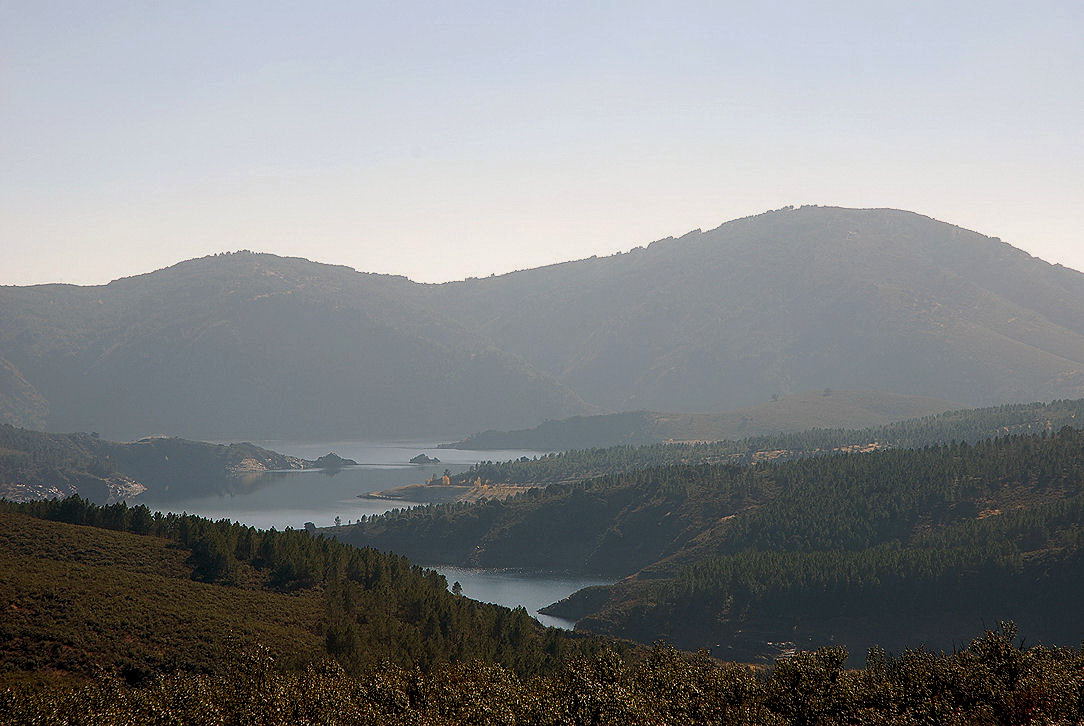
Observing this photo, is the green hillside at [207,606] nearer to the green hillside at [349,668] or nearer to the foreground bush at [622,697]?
the green hillside at [349,668]

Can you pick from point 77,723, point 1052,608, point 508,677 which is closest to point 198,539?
point 508,677

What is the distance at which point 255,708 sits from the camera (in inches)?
3334

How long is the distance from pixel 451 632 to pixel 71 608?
178 feet

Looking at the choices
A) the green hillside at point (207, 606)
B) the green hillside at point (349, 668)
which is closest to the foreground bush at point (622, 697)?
the green hillside at point (349, 668)

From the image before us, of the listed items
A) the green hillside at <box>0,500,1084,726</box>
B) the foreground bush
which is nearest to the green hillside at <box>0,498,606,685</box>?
the green hillside at <box>0,500,1084,726</box>

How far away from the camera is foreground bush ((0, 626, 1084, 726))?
80.3 m

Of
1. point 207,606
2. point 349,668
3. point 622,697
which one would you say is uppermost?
point 622,697

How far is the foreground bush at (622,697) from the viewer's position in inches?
3162

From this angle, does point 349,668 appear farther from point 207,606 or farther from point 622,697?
point 622,697

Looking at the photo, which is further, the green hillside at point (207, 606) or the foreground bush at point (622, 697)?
the green hillside at point (207, 606)

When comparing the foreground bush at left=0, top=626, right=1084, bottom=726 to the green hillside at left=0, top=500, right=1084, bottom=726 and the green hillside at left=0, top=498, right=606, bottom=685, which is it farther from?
the green hillside at left=0, top=498, right=606, bottom=685

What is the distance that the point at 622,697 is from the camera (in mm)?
83688

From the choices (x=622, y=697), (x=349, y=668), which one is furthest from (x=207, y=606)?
(x=622, y=697)

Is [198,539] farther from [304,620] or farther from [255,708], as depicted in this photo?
[255,708]
